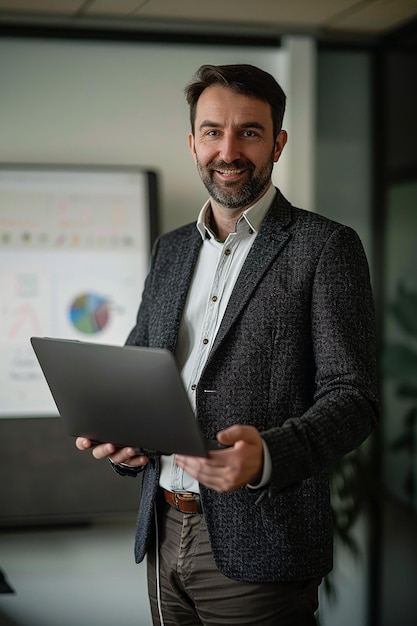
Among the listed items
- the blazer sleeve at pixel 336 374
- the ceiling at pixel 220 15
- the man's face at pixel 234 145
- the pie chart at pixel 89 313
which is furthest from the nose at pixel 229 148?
the pie chart at pixel 89 313

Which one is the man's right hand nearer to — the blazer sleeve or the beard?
the blazer sleeve

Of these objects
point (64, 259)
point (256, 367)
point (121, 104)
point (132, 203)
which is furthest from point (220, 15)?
point (256, 367)

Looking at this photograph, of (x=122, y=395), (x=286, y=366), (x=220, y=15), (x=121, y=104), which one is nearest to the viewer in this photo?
(x=122, y=395)

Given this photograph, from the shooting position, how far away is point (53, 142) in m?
3.16

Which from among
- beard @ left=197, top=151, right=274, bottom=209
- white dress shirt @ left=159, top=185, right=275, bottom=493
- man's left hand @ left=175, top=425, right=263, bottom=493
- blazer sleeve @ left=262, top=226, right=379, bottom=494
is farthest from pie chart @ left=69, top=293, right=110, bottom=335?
man's left hand @ left=175, top=425, right=263, bottom=493

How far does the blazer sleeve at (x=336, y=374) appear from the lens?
1.46 metres

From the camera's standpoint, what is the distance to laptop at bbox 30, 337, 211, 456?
142 cm

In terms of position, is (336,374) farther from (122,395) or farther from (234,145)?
(234,145)

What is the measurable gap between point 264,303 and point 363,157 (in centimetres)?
205

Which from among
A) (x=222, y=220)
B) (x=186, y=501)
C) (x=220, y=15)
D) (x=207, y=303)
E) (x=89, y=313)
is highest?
(x=220, y=15)

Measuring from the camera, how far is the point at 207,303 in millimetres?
1819

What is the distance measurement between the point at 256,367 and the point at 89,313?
4.98 ft

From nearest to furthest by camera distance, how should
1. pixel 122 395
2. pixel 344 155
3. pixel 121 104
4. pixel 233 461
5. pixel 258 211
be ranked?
pixel 233 461, pixel 122 395, pixel 258 211, pixel 121 104, pixel 344 155

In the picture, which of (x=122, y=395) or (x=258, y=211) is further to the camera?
(x=258, y=211)
